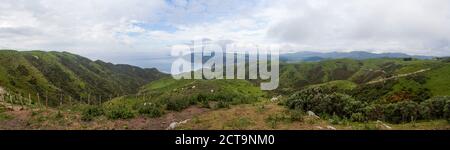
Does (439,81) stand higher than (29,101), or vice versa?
(29,101)

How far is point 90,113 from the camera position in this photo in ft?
80.2

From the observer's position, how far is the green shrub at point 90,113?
23.3 meters

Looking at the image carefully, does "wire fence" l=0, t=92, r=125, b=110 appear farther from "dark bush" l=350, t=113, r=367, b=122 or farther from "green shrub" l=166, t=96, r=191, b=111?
"dark bush" l=350, t=113, r=367, b=122

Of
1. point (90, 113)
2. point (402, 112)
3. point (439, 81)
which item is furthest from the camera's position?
point (439, 81)

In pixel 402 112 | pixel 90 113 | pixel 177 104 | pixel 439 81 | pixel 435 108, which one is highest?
pixel 435 108

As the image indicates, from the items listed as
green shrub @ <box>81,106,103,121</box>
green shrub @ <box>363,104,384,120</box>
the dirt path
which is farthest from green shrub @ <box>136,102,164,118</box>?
green shrub @ <box>363,104,384,120</box>

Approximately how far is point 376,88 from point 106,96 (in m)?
133

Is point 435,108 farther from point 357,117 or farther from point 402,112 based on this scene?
point 357,117

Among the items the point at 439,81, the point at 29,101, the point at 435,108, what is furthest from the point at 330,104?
the point at 439,81

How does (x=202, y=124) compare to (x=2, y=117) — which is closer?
(x=202, y=124)
